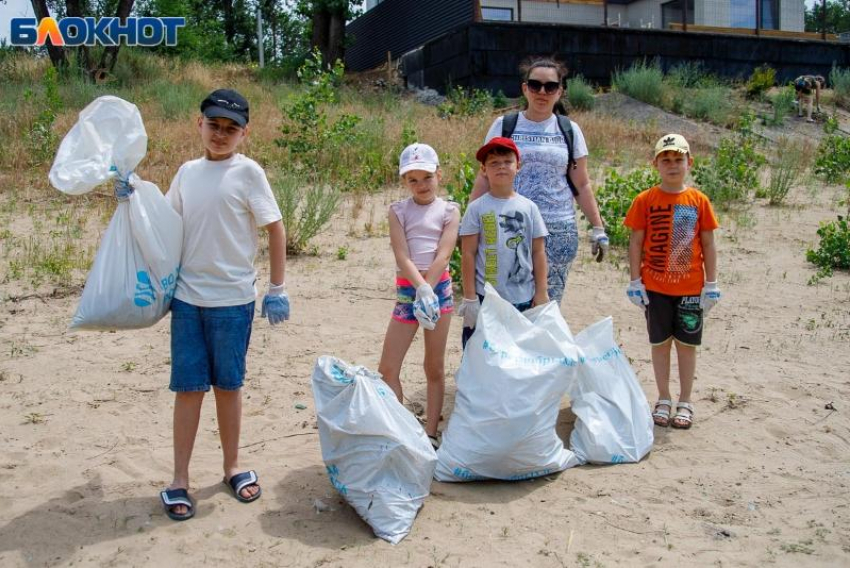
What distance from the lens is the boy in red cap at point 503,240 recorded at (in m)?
3.68

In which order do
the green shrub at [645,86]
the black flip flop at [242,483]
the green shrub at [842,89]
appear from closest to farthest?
1. the black flip flop at [242,483]
2. the green shrub at [645,86]
3. the green shrub at [842,89]

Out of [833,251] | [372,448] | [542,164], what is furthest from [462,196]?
[372,448]

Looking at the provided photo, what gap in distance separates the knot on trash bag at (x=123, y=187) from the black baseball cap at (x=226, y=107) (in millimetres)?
385

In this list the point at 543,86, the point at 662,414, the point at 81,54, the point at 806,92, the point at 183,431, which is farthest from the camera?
the point at 81,54

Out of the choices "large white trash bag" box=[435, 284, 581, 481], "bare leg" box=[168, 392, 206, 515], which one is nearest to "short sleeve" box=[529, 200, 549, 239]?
"large white trash bag" box=[435, 284, 581, 481]

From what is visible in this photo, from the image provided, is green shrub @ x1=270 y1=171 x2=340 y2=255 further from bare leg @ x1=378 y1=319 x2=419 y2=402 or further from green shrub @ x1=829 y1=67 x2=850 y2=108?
green shrub @ x1=829 y1=67 x2=850 y2=108

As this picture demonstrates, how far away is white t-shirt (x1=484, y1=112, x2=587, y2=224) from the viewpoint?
3902 mm

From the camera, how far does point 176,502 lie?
3.16 metres

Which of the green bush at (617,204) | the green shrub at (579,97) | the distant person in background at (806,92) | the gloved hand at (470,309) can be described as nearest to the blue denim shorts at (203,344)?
the gloved hand at (470,309)

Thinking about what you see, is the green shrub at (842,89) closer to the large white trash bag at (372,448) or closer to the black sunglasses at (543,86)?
the black sunglasses at (543,86)

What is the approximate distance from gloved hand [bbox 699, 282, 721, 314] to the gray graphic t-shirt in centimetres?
93

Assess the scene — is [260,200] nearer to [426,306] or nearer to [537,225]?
[426,306]

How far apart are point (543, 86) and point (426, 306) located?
125 cm

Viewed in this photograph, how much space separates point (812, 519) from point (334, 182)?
21.8ft
